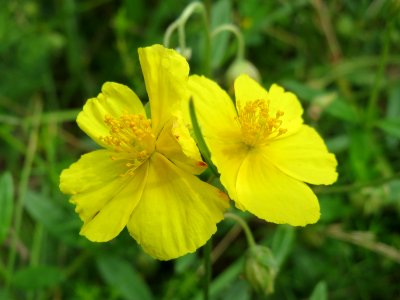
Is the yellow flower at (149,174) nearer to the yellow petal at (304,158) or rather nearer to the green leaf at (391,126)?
the yellow petal at (304,158)

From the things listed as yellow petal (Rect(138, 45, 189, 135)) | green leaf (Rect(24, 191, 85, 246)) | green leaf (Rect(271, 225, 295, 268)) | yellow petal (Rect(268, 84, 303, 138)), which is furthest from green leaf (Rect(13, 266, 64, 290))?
yellow petal (Rect(268, 84, 303, 138))

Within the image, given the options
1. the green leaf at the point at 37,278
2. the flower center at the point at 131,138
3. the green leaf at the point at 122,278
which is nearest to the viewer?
the flower center at the point at 131,138

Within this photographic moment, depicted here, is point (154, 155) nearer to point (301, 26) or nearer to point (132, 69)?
point (132, 69)

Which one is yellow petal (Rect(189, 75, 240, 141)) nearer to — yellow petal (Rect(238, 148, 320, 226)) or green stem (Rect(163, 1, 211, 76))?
yellow petal (Rect(238, 148, 320, 226))

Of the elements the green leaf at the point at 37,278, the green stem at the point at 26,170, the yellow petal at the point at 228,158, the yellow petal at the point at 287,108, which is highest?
the yellow petal at the point at 228,158

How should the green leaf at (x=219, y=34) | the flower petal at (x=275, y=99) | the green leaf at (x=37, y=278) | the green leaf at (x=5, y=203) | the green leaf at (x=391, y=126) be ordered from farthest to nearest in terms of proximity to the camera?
the green leaf at (x=219, y=34), the green leaf at (x=391, y=126), the green leaf at (x=37, y=278), the green leaf at (x=5, y=203), the flower petal at (x=275, y=99)

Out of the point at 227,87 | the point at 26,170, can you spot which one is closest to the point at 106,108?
the point at 26,170

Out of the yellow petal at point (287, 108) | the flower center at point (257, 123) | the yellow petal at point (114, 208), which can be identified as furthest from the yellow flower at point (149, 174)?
the yellow petal at point (287, 108)
